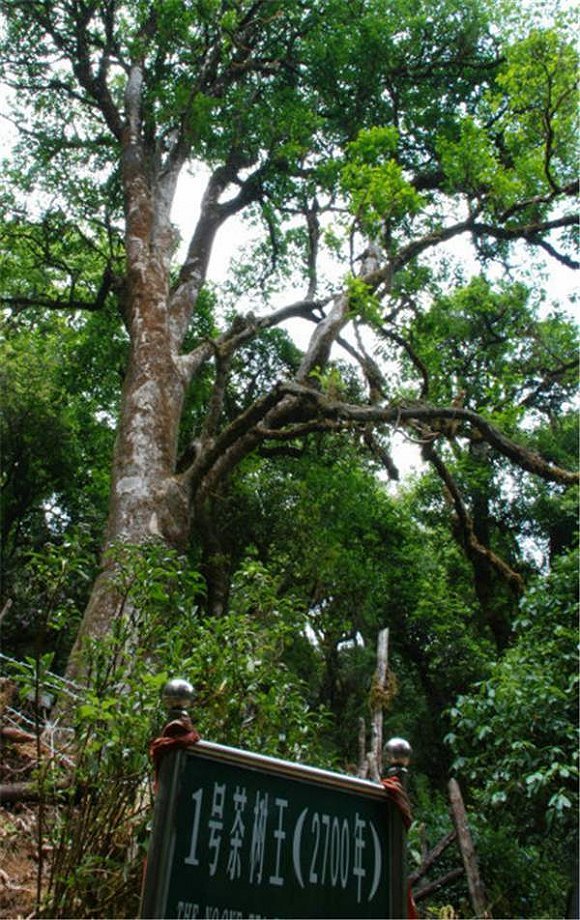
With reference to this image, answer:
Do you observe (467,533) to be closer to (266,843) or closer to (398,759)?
(398,759)

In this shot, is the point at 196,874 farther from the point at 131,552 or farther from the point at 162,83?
the point at 162,83

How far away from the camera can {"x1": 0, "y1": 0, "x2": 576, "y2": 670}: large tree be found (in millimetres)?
7332

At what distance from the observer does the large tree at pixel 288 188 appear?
289 inches

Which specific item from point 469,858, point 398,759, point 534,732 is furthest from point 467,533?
point 398,759

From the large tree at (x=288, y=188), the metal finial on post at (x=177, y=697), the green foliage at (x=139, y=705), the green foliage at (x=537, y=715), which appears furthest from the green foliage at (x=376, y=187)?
the metal finial on post at (x=177, y=697)

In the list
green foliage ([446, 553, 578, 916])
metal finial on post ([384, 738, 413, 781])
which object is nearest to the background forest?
green foliage ([446, 553, 578, 916])

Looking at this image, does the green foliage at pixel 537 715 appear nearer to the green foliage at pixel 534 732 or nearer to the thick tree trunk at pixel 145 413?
the green foliage at pixel 534 732

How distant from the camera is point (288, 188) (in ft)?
34.0

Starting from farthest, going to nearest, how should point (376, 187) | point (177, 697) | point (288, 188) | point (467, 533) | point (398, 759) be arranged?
1. point (288, 188)
2. point (467, 533)
3. point (376, 187)
4. point (398, 759)
5. point (177, 697)

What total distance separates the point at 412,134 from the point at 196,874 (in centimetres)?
1059

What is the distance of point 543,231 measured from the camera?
364 inches

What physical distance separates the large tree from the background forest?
0.13 ft

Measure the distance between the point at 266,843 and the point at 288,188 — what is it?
9.55 m

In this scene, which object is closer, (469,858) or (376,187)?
(469,858)
